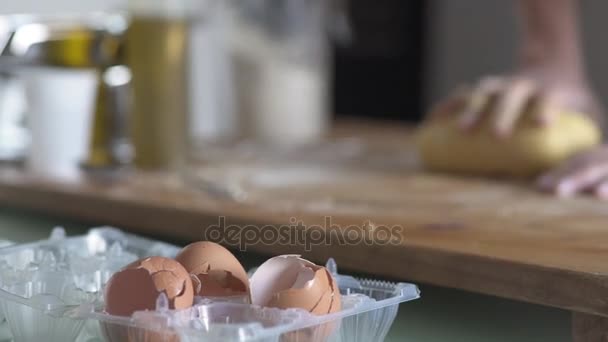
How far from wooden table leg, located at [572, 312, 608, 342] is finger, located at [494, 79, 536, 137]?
2.29 feet

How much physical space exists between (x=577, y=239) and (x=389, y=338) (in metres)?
0.28

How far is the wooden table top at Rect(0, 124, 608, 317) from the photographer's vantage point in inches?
29.7

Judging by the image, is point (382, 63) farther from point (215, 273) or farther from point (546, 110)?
point (215, 273)

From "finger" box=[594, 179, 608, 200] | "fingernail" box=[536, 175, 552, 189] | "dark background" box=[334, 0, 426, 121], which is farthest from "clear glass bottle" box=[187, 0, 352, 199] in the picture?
"dark background" box=[334, 0, 426, 121]

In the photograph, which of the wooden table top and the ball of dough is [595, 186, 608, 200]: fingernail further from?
the ball of dough

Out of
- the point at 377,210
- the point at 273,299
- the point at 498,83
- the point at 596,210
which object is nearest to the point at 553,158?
the point at 498,83

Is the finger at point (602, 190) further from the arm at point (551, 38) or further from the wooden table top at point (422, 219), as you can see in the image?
the arm at point (551, 38)

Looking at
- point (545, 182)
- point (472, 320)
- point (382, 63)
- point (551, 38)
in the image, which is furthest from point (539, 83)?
point (382, 63)

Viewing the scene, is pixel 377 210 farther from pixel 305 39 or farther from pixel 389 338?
pixel 305 39

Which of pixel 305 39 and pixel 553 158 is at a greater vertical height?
pixel 305 39

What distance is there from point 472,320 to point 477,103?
0.70m

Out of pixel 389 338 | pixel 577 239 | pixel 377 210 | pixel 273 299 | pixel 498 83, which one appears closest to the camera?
pixel 273 299

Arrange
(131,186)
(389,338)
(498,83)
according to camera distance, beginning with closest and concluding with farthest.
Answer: (389,338), (131,186), (498,83)

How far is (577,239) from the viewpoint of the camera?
0.89 metres
